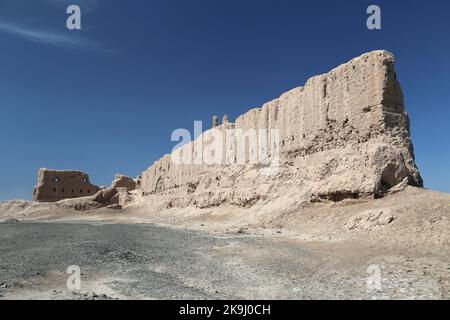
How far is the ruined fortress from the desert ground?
128 centimetres

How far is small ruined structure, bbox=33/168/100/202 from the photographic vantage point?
5462 cm

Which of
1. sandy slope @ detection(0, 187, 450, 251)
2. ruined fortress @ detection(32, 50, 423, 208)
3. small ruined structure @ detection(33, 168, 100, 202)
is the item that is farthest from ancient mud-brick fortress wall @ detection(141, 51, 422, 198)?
small ruined structure @ detection(33, 168, 100, 202)

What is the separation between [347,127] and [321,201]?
3802 mm

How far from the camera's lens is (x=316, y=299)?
684 cm

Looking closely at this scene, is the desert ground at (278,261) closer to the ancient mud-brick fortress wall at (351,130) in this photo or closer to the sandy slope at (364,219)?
the sandy slope at (364,219)

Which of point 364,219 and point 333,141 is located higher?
point 333,141

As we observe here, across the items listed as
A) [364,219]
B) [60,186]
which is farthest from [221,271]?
[60,186]

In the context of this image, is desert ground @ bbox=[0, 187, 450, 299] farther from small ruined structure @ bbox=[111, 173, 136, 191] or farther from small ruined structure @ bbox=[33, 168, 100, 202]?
small ruined structure @ bbox=[111, 173, 136, 191]

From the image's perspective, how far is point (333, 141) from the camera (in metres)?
19.2

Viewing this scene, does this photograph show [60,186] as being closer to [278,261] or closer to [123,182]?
[123,182]

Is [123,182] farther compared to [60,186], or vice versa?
[123,182]

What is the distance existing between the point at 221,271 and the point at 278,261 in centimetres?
161
